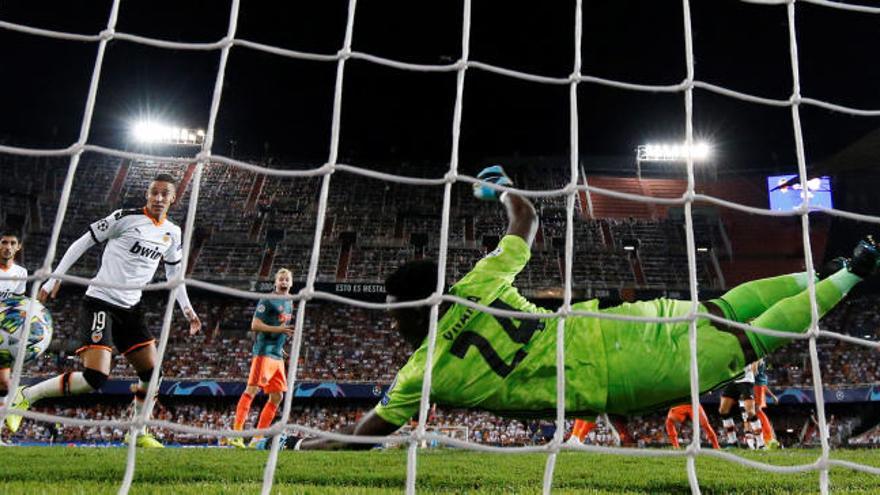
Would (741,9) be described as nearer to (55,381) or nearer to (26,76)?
(55,381)

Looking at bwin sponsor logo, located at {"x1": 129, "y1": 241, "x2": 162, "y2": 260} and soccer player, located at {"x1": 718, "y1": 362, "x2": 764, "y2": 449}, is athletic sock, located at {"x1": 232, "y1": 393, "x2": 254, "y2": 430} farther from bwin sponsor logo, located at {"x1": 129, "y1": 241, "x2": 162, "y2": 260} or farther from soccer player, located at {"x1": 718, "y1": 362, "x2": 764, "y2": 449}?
soccer player, located at {"x1": 718, "y1": 362, "x2": 764, "y2": 449}

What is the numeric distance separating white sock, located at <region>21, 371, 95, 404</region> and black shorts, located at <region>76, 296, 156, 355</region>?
13.3 inches

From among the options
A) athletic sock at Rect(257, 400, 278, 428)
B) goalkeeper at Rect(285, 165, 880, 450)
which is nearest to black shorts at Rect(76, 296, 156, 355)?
athletic sock at Rect(257, 400, 278, 428)

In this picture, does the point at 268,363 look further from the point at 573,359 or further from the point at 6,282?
the point at 573,359

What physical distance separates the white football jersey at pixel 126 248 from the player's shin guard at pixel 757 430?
8.07m

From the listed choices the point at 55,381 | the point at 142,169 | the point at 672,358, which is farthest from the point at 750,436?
the point at 142,169

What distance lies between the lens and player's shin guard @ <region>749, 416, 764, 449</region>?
8991 millimetres

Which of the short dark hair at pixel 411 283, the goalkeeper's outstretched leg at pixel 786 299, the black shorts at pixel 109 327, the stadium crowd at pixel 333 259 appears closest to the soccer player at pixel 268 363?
the black shorts at pixel 109 327

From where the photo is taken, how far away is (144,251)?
4.96 metres

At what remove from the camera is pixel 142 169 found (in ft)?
86.1

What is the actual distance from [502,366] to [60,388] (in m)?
4.52

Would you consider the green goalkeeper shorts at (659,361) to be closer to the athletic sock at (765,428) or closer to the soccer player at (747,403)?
the soccer player at (747,403)

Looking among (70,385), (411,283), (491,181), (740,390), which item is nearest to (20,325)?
(70,385)

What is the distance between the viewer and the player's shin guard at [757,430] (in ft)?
29.5
